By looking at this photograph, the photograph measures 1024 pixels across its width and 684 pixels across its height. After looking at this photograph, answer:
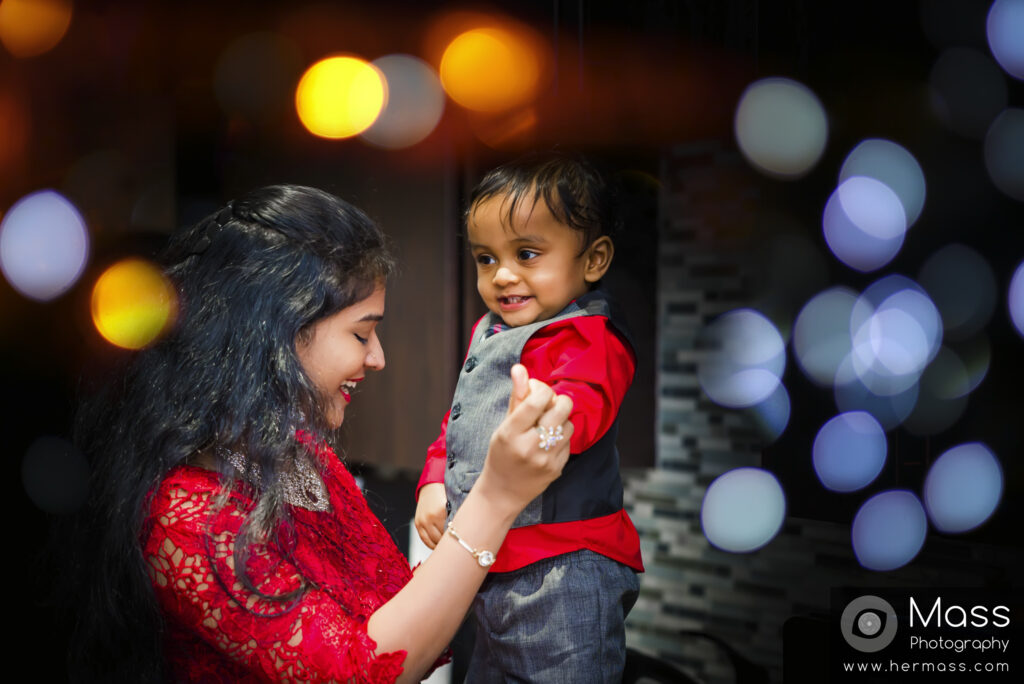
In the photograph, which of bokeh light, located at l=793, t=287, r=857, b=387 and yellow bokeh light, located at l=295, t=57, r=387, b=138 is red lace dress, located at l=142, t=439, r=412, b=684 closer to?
yellow bokeh light, located at l=295, t=57, r=387, b=138

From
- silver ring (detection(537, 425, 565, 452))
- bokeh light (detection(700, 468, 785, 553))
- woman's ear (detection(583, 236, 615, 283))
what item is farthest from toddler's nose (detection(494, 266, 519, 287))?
bokeh light (detection(700, 468, 785, 553))

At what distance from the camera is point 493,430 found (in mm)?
963

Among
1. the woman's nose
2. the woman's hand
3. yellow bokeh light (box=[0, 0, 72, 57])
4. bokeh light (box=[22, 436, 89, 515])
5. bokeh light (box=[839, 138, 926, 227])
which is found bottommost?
bokeh light (box=[22, 436, 89, 515])

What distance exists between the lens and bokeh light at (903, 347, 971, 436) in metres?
1.38

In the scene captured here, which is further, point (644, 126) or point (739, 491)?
point (739, 491)

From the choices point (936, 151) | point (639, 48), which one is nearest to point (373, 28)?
point (639, 48)

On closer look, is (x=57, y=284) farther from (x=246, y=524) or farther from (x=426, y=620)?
(x=426, y=620)

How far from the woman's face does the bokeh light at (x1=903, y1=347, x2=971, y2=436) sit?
104 centimetres

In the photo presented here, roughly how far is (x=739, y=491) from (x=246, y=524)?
1458 mm

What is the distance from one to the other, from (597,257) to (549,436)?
0.99ft

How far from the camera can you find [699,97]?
1.79 m

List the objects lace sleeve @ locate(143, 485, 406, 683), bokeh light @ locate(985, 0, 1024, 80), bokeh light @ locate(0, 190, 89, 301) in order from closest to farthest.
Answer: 1. lace sleeve @ locate(143, 485, 406, 683)
2. bokeh light @ locate(985, 0, 1024, 80)
3. bokeh light @ locate(0, 190, 89, 301)

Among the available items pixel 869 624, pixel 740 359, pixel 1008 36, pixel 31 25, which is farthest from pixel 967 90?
pixel 31 25

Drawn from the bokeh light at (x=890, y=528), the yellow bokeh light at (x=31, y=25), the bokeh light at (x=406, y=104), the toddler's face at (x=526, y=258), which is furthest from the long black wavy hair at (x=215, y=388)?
the bokeh light at (x=890, y=528)
